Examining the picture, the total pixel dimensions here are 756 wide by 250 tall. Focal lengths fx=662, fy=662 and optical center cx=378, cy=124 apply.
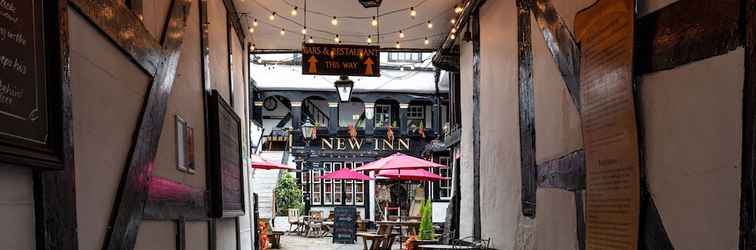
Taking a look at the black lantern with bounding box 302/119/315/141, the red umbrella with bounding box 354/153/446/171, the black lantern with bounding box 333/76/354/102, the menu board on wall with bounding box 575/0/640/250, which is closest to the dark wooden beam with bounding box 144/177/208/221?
the menu board on wall with bounding box 575/0/640/250

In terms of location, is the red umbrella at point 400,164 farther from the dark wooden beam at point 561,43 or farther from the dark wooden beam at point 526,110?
the dark wooden beam at point 561,43

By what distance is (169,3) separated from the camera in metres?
3.82

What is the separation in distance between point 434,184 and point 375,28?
13922 mm

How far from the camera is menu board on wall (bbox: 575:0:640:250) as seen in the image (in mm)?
2844

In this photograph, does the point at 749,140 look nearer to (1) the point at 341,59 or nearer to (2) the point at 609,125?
(2) the point at 609,125

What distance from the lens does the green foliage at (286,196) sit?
68.6ft

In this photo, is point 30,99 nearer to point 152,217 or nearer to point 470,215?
point 152,217

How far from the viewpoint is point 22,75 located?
1770mm

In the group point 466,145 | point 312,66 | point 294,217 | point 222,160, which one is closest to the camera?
point 222,160

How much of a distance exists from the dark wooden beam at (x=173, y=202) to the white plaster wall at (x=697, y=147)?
91.0 inches

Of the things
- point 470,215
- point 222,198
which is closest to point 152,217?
point 222,198

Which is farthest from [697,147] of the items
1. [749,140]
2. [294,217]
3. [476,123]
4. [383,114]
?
[383,114]

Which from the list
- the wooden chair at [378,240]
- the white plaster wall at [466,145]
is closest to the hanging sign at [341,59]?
the white plaster wall at [466,145]

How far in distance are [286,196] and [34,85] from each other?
1937cm
